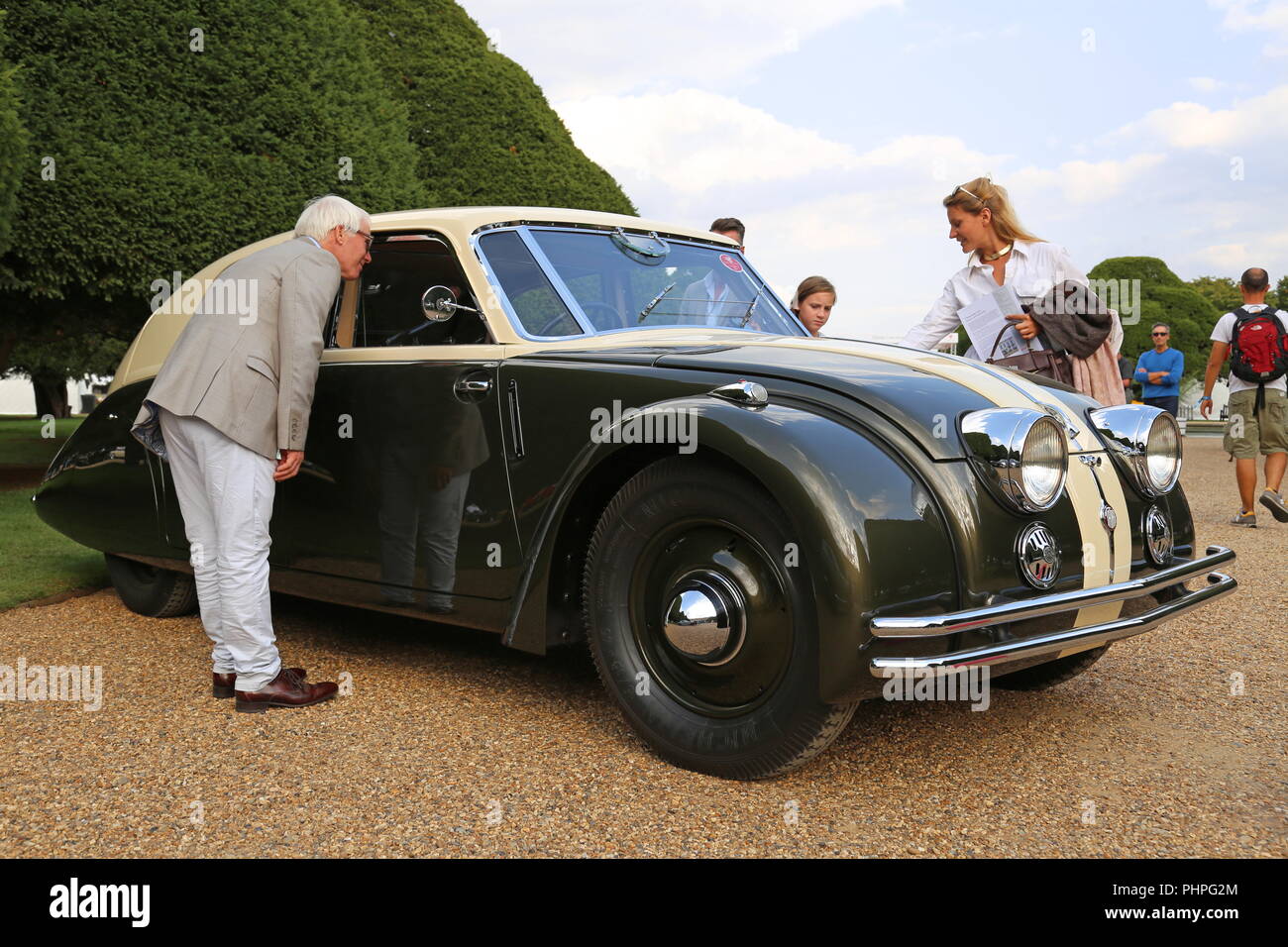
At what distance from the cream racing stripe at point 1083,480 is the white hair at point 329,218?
1.59 meters

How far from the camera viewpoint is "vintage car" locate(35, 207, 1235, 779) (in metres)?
2.67

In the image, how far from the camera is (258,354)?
11.8 feet

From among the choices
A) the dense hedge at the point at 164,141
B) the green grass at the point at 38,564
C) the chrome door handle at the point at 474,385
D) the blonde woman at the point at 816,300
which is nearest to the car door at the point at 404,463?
the chrome door handle at the point at 474,385

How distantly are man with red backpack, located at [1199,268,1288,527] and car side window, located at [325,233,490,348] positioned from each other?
22.5ft

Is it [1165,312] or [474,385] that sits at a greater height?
[1165,312]

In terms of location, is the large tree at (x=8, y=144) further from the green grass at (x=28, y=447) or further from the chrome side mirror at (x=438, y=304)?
the chrome side mirror at (x=438, y=304)

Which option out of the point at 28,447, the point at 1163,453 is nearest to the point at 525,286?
the point at 1163,453

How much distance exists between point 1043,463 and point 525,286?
186 cm

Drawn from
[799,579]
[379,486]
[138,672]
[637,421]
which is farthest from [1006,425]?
[138,672]

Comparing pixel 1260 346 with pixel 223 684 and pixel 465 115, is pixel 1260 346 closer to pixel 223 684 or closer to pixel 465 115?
pixel 223 684

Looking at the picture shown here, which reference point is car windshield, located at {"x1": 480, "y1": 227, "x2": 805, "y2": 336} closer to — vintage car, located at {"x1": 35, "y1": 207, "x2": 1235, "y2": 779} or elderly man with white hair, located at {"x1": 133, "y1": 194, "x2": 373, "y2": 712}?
vintage car, located at {"x1": 35, "y1": 207, "x2": 1235, "y2": 779}

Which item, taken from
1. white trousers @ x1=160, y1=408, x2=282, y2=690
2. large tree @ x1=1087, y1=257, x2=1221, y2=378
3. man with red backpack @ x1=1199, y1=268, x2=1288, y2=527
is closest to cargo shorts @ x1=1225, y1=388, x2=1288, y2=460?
man with red backpack @ x1=1199, y1=268, x2=1288, y2=527

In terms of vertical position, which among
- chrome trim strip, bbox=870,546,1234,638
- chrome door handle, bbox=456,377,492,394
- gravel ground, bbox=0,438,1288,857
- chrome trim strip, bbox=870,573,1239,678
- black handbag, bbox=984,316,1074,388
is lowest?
gravel ground, bbox=0,438,1288,857

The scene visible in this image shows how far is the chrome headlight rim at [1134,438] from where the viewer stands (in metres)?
3.21
